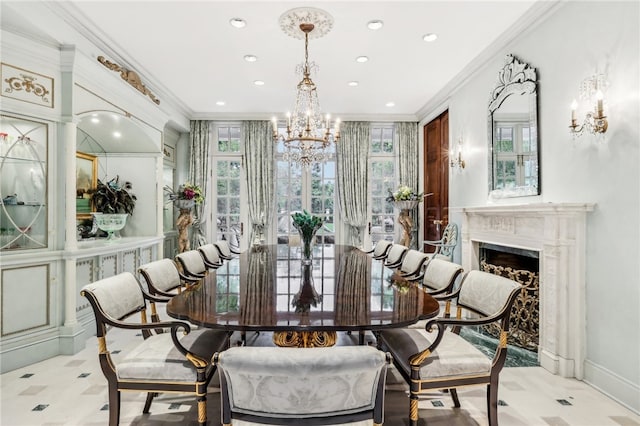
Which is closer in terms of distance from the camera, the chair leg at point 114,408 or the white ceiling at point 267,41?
the chair leg at point 114,408

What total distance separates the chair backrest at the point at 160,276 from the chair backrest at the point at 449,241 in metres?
3.44

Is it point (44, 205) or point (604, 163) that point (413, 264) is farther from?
point (44, 205)

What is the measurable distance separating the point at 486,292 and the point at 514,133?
2184 millimetres

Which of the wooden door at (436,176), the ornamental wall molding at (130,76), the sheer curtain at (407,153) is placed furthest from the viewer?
the sheer curtain at (407,153)

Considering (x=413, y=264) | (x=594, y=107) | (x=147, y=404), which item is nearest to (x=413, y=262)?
(x=413, y=264)

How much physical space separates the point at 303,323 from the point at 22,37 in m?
3.25

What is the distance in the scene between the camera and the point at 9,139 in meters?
2.81

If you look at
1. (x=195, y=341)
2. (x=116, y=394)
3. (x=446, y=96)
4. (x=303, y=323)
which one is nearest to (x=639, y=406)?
(x=303, y=323)

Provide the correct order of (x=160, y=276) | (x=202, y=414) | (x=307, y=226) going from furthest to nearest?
(x=307, y=226) → (x=160, y=276) → (x=202, y=414)

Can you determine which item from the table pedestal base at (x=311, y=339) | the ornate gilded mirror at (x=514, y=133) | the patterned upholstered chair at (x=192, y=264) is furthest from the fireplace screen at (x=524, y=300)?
the patterned upholstered chair at (x=192, y=264)

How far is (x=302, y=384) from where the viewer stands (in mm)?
1064

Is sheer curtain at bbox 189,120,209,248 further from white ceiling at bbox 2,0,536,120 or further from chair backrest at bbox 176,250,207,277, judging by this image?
chair backrest at bbox 176,250,207,277

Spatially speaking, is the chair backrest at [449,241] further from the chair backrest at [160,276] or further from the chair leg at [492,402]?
the chair backrest at [160,276]

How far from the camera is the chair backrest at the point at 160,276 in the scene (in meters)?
2.22
